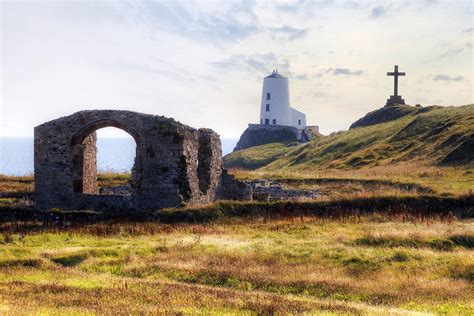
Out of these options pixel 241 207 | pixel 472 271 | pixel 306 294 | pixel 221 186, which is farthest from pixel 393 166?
pixel 306 294

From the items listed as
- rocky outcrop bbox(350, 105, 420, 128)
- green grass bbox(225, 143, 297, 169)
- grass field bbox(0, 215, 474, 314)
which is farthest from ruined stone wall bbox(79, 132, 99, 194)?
rocky outcrop bbox(350, 105, 420, 128)

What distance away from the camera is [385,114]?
7925cm

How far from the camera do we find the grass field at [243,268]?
12.1m

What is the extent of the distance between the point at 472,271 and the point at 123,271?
34.0ft

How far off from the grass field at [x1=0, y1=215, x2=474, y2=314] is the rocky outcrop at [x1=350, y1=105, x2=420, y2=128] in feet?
180

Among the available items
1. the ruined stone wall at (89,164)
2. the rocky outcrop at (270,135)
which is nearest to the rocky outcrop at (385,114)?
the rocky outcrop at (270,135)

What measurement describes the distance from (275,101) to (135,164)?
237 ft

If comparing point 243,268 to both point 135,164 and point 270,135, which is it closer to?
point 135,164

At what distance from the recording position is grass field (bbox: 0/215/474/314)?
478 inches

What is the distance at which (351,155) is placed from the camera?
6006 centimetres

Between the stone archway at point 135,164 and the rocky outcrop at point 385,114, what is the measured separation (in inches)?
2163

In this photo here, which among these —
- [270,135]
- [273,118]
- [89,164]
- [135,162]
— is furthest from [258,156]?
[135,162]

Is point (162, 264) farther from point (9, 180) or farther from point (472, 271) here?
point (9, 180)

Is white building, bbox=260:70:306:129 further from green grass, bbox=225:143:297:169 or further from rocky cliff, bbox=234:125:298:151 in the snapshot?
green grass, bbox=225:143:297:169
